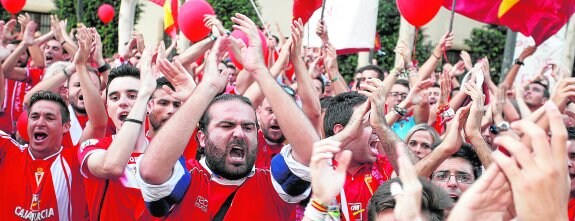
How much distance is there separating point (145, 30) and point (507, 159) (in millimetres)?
23342

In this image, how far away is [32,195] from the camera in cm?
454

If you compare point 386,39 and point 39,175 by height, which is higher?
point 39,175

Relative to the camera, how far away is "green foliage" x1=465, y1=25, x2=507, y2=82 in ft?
75.1

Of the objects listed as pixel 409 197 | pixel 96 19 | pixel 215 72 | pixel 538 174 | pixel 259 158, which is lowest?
pixel 96 19

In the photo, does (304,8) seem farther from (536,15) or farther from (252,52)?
(252,52)

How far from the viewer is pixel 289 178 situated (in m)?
3.61

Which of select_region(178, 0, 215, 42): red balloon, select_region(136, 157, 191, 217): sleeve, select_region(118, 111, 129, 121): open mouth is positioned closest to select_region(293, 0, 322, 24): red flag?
select_region(178, 0, 215, 42): red balloon

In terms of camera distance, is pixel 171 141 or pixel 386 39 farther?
pixel 386 39

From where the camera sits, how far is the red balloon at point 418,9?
7930 millimetres

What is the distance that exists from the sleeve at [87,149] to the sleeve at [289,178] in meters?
1.09

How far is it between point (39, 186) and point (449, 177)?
2291mm

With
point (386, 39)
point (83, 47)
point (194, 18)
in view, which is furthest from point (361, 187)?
point (386, 39)

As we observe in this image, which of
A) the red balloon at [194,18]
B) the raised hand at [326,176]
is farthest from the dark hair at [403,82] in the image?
the raised hand at [326,176]

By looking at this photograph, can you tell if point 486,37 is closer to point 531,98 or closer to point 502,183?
point 531,98
